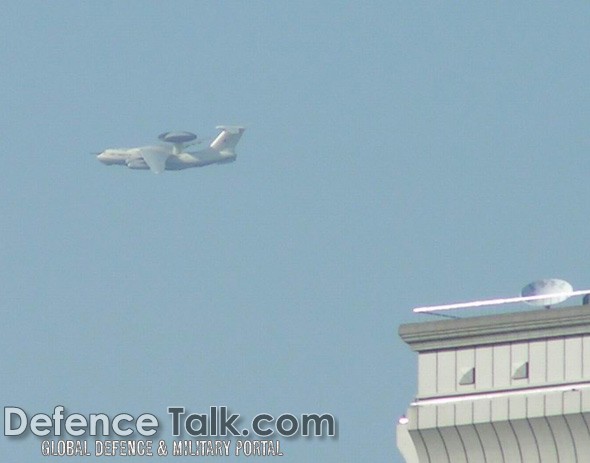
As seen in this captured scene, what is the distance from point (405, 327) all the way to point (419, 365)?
156cm

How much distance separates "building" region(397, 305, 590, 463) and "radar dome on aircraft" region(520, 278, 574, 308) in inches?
84.1

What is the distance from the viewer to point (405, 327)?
5700 cm

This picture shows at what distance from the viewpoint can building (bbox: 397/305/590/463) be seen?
57656 millimetres

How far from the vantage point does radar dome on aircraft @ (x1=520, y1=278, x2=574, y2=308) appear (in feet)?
197

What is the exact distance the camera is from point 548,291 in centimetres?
6034

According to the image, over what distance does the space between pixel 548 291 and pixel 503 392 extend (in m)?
3.74

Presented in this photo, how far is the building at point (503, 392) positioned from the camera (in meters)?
57.7

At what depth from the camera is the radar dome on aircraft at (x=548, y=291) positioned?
6012 cm

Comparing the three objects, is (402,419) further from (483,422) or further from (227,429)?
(227,429)

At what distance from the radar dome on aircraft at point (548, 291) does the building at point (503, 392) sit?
84.1 inches

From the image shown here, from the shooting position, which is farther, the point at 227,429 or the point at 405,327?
the point at 227,429

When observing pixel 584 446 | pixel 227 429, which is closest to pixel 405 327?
pixel 584 446

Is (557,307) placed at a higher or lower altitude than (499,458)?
higher

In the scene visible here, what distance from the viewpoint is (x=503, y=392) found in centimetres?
5791
